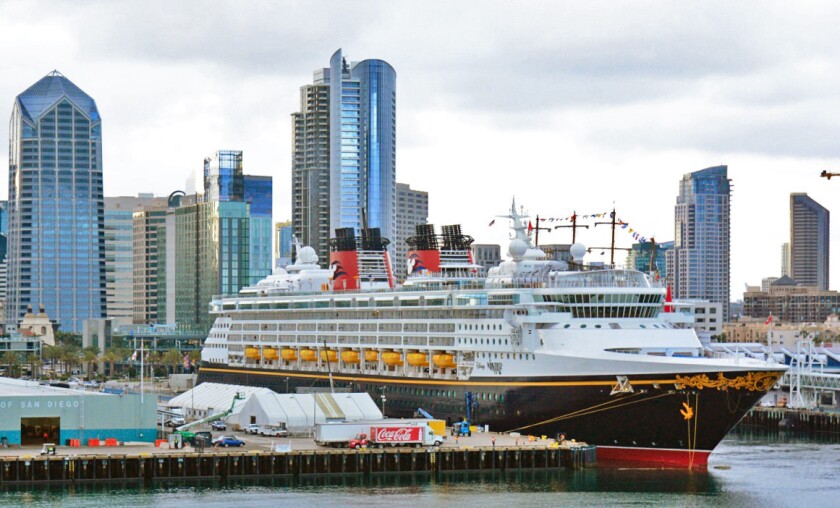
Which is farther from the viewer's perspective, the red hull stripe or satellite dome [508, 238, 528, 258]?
satellite dome [508, 238, 528, 258]

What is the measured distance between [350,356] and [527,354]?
804 inches

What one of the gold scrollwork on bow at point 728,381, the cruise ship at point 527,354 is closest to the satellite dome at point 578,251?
the cruise ship at point 527,354

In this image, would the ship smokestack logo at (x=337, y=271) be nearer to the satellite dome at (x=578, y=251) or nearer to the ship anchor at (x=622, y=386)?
the satellite dome at (x=578, y=251)

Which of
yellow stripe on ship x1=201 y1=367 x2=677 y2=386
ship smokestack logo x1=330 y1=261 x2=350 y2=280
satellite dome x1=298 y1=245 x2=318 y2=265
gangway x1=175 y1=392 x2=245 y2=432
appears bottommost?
gangway x1=175 y1=392 x2=245 y2=432

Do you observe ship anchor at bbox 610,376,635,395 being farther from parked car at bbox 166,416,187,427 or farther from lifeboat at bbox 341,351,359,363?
parked car at bbox 166,416,187,427

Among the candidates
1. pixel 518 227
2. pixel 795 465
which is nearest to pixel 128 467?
pixel 518 227

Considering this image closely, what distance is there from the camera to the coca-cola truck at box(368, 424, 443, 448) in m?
78.4

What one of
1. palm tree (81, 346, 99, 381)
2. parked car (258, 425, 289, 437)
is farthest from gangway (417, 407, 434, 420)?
palm tree (81, 346, 99, 381)

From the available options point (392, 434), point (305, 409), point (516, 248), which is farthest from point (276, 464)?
point (516, 248)

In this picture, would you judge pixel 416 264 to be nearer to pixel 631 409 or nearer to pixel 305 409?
pixel 305 409

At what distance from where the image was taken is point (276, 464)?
246 feet

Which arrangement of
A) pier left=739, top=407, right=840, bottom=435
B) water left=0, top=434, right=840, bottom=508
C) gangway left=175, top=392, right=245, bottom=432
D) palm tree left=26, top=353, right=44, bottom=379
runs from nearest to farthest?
water left=0, top=434, right=840, bottom=508, gangway left=175, top=392, right=245, bottom=432, pier left=739, top=407, right=840, bottom=435, palm tree left=26, top=353, right=44, bottom=379

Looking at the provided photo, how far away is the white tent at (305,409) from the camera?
282ft

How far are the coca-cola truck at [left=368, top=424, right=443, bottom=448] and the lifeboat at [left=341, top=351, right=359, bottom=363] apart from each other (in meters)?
20.3
